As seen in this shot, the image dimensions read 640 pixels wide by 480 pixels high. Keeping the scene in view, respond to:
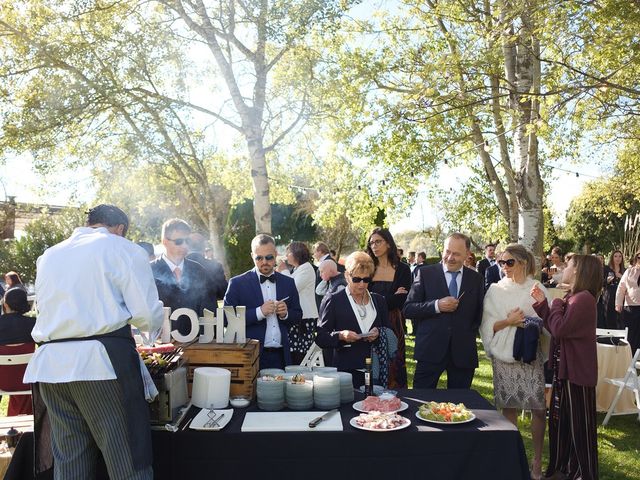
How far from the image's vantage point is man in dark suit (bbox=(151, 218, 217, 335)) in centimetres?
430

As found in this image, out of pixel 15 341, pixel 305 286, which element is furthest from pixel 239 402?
pixel 305 286

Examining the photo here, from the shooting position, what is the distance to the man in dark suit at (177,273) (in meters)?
4.30

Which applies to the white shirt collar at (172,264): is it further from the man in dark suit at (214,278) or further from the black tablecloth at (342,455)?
the black tablecloth at (342,455)

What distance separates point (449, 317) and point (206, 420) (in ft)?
6.76


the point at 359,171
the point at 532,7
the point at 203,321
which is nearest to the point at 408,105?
the point at 532,7

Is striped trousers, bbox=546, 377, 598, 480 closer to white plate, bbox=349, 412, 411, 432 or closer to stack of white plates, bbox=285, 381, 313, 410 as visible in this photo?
white plate, bbox=349, 412, 411, 432

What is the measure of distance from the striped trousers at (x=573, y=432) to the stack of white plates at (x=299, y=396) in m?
2.06

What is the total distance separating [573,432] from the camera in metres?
3.85

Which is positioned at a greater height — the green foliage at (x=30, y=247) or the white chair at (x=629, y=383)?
the green foliage at (x=30, y=247)

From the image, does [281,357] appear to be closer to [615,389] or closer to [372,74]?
[615,389]

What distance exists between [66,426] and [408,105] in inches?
234

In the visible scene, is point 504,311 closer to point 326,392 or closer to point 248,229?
point 326,392

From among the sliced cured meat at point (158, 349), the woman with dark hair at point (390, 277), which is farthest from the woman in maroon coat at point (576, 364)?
the sliced cured meat at point (158, 349)

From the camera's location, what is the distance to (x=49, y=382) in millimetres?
2287
